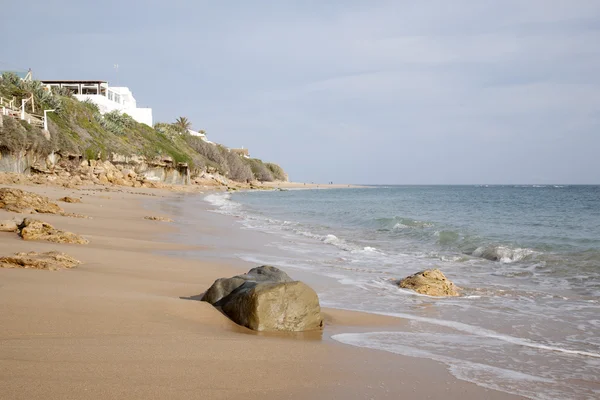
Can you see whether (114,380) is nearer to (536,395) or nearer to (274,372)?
(274,372)

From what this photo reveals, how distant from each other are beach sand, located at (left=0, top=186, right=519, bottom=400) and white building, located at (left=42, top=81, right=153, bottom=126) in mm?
52434

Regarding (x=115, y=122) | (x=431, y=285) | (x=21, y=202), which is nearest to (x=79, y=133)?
(x=115, y=122)

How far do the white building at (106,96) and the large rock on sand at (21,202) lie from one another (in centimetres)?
4400

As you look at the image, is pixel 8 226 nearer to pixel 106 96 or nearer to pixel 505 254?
pixel 505 254

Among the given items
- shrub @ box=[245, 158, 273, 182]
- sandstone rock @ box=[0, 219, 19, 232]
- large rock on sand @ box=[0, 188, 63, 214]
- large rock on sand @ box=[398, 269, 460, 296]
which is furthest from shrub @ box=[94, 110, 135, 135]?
shrub @ box=[245, 158, 273, 182]

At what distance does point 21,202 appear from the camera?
1198 cm

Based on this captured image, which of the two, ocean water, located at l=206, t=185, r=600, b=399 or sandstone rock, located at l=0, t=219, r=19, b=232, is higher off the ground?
sandstone rock, located at l=0, t=219, r=19, b=232

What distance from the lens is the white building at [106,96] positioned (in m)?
55.4

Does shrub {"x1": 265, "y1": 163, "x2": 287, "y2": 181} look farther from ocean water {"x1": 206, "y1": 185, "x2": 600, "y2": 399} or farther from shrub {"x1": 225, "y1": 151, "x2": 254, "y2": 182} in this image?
ocean water {"x1": 206, "y1": 185, "x2": 600, "y2": 399}

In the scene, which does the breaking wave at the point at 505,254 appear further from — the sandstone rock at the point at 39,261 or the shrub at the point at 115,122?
the shrub at the point at 115,122

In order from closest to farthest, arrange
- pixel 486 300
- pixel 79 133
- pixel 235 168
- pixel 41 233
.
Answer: pixel 486 300 → pixel 41 233 → pixel 79 133 → pixel 235 168

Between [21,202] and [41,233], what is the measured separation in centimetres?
406

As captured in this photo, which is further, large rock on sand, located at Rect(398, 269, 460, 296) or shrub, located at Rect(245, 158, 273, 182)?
shrub, located at Rect(245, 158, 273, 182)

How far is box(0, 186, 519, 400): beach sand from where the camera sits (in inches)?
119
